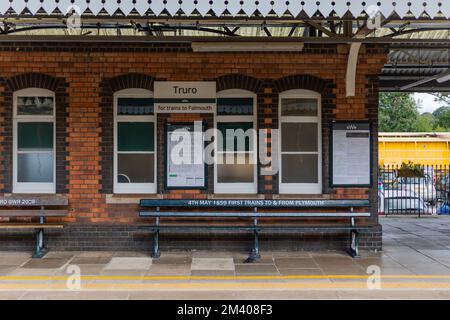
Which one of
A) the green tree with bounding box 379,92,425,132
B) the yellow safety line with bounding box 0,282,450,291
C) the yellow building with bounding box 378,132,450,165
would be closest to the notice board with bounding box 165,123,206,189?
the yellow safety line with bounding box 0,282,450,291

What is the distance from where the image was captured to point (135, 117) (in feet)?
30.3

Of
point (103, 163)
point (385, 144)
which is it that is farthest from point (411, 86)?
point (385, 144)

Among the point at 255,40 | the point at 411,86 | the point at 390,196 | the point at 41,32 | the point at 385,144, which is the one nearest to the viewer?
the point at 255,40

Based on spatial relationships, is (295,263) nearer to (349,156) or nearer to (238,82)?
(349,156)

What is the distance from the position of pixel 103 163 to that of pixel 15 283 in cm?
279

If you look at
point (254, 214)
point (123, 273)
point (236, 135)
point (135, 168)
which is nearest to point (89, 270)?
point (123, 273)

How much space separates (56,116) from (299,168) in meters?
4.43

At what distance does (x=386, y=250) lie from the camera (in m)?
9.26

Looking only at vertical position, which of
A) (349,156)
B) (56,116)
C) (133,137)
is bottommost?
(349,156)

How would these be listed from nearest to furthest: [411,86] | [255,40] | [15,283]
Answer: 1. [15,283]
2. [255,40]
3. [411,86]

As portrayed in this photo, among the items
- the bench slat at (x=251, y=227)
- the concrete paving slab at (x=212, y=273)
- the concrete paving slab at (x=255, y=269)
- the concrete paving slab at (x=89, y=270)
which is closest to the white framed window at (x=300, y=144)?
the bench slat at (x=251, y=227)

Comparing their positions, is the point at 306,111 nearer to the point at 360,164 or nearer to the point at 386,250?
the point at 360,164

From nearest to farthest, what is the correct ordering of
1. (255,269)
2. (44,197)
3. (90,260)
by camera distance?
(255,269) < (90,260) < (44,197)

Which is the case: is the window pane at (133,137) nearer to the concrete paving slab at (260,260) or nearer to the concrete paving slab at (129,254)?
the concrete paving slab at (129,254)
